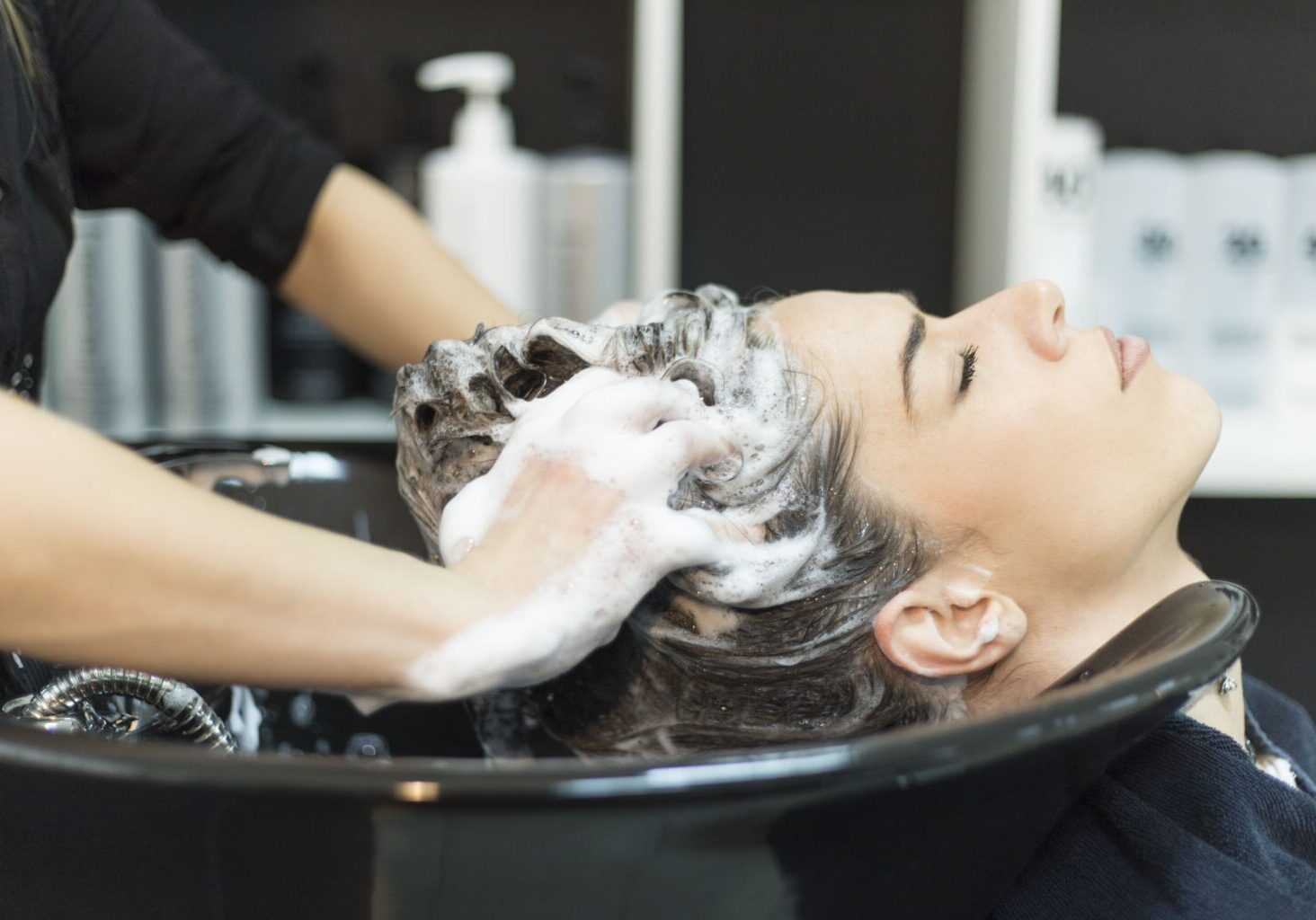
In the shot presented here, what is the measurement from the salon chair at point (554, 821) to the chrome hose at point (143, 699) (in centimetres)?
17

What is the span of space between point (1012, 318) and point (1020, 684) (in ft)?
0.85

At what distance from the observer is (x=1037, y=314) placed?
0.86m

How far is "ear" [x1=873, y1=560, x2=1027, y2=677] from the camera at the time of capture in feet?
2.57

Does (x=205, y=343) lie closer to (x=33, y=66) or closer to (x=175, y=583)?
(x=33, y=66)

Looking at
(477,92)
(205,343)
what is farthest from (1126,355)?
(205,343)

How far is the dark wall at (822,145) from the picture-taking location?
1671mm

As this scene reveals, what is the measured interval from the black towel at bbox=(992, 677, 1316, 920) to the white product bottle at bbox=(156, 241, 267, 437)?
1098 millimetres

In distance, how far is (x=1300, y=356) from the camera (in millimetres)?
1455

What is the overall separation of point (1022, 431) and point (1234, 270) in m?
0.80

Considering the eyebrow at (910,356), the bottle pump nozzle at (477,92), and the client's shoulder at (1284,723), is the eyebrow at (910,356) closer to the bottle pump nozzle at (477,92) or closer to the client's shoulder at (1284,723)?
the client's shoulder at (1284,723)

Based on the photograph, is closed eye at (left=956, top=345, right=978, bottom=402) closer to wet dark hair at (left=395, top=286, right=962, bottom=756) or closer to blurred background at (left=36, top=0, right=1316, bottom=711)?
wet dark hair at (left=395, top=286, right=962, bottom=756)

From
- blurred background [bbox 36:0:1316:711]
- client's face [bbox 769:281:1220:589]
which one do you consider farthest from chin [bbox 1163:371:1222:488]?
blurred background [bbox 36:0:1316:711]

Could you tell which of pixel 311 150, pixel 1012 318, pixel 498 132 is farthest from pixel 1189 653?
pixel 498 132

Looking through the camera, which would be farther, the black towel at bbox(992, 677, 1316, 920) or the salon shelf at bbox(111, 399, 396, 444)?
the salon shelf at bbox(111, 399, 396, 444)
